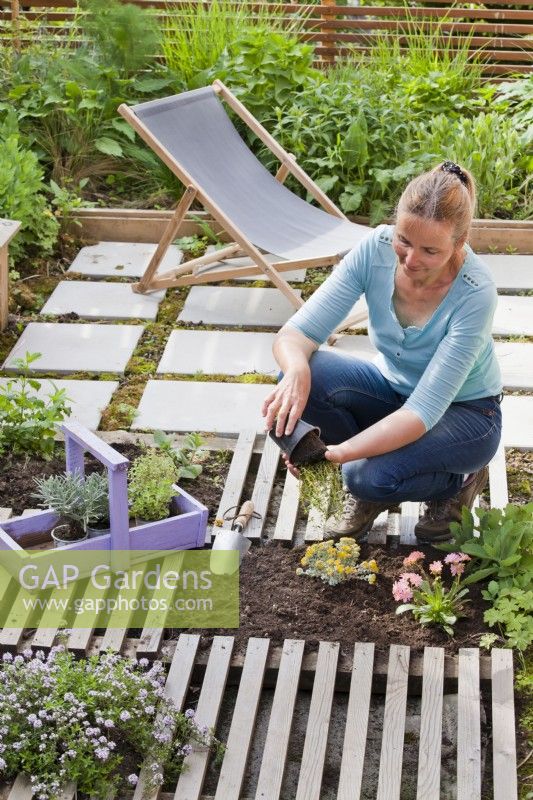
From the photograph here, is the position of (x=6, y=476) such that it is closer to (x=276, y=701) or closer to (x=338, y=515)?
(x=338, y=515)

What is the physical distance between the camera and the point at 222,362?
201 inches

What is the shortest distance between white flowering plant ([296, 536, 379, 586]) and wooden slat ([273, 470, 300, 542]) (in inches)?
8.7

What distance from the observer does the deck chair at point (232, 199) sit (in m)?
5.38

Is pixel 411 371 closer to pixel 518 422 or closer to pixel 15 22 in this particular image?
pixel 518 422

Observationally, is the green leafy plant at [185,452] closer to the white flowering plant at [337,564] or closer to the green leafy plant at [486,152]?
the white flowering plant at [337,564]

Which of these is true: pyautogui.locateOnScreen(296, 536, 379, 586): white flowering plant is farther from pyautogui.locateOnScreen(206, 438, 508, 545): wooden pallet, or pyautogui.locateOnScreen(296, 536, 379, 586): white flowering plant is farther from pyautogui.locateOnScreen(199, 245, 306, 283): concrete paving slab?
pyautogui.locateOnScreen(199, 245, 306, 283): concrete paving slab

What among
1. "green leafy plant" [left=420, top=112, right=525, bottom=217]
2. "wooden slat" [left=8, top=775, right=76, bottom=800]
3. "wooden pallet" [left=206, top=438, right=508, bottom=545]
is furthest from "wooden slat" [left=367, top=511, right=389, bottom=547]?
"green leafy plant" [left=420, top=112, right=525, bottom=217]

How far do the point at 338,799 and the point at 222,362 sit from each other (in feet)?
8.53

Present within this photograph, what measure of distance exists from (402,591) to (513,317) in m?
2.38

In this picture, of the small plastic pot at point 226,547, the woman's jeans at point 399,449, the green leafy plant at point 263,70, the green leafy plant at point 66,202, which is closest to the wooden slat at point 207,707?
the small plastic pot at point 226,547

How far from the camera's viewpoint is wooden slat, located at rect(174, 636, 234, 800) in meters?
2.80

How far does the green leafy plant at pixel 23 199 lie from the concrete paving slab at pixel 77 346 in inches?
23.7

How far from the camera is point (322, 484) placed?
11.6ft

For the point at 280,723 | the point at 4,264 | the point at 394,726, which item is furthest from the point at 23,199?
the point at 394,726
